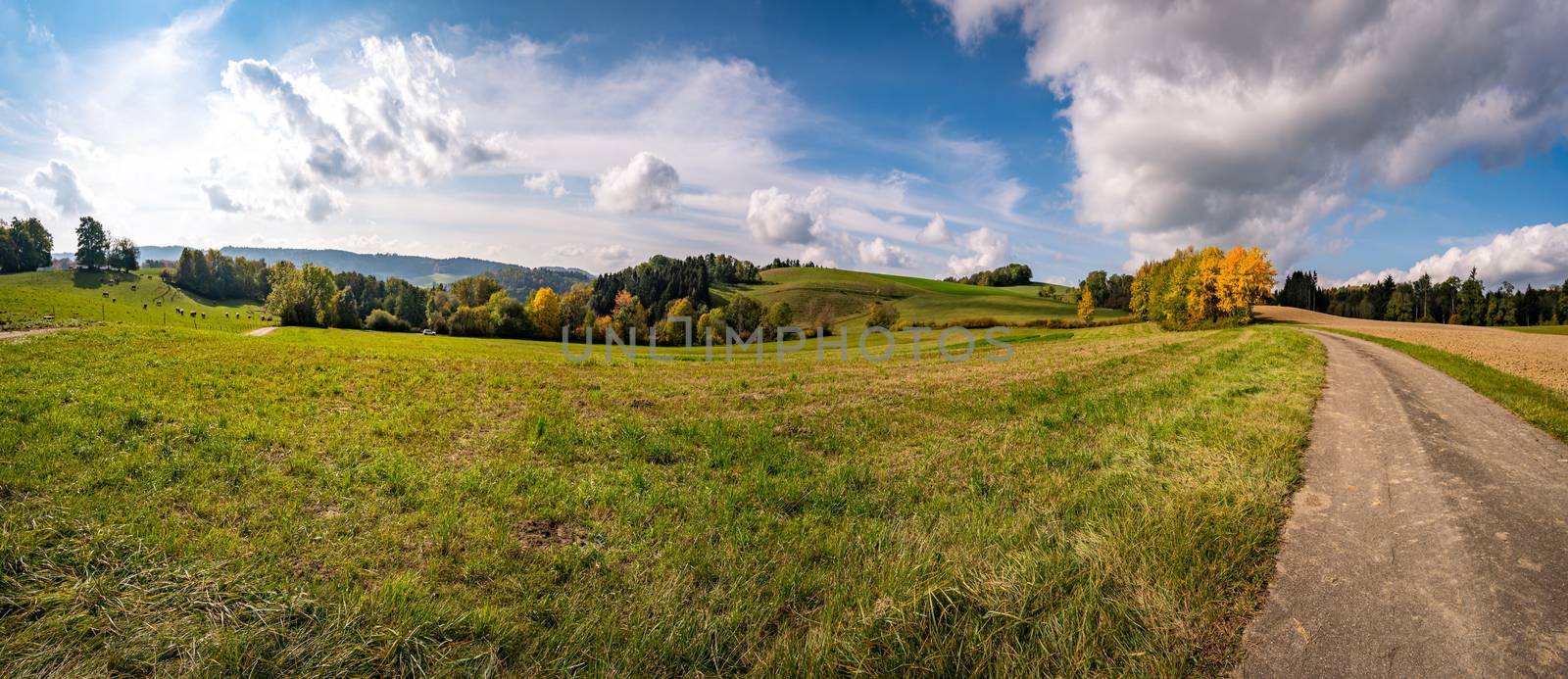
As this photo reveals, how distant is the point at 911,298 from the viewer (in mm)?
119875

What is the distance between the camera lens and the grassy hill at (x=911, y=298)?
324ft

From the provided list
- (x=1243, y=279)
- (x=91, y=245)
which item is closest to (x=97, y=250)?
(x=91, y=245)

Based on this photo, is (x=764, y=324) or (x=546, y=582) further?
(x=764, y=324)

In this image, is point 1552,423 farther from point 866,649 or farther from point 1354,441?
point 866,649

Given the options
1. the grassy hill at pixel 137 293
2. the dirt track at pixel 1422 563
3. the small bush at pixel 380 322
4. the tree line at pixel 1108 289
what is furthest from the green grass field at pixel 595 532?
the tree line at pixel 1108 289

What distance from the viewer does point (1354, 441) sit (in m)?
8.87

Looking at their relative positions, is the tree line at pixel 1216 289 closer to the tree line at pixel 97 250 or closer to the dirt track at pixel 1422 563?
the dirt track at pixel 1422 563

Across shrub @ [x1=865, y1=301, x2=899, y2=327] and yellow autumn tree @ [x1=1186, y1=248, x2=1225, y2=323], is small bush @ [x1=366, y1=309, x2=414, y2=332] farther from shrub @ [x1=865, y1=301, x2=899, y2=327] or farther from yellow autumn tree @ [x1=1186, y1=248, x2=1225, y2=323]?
yellow autumn tree @ [x1=1186, y1=248, x2=1225, y2=323]

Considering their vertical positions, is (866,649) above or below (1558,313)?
below

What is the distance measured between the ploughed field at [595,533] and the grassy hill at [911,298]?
78.1 metres

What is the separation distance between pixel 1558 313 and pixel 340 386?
179 m

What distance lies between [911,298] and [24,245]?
595 feet

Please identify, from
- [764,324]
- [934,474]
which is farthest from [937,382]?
[764,324]

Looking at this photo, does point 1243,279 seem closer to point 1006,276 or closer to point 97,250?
point 1006,276
